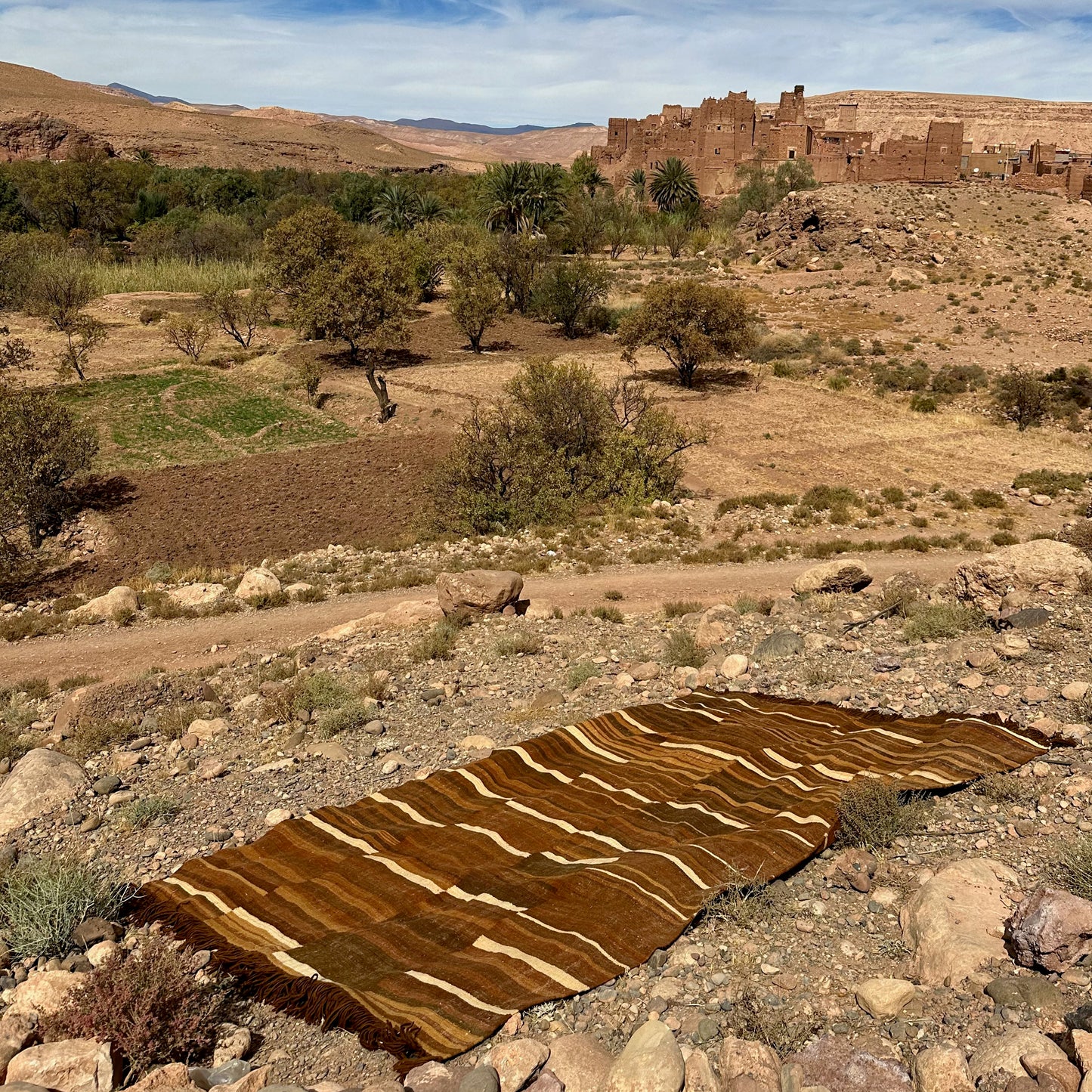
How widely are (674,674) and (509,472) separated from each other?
898 centimetres

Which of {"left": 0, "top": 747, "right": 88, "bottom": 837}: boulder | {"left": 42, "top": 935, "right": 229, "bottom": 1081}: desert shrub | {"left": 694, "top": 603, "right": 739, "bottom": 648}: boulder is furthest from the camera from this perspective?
{"left": 694, "top": 603, "right": 739, "bottom": 648}: boulder

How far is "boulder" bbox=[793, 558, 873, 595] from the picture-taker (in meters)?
12.5

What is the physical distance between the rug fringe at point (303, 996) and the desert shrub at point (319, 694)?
3478mm

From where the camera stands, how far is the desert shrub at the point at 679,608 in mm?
12328

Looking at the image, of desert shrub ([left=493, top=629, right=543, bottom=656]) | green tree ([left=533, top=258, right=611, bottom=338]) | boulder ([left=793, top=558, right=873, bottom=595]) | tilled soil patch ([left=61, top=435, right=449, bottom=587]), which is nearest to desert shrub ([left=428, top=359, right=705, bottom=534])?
tilled soil patch ([left=61, top=435, right=449, bottom=587])

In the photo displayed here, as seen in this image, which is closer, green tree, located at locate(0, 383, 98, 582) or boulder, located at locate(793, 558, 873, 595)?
boulder, located at locate(793, 558, 873, 595)

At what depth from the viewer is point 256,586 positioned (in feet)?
46.1

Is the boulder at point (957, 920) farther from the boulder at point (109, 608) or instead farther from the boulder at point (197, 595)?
the boulder at point (109, 608)

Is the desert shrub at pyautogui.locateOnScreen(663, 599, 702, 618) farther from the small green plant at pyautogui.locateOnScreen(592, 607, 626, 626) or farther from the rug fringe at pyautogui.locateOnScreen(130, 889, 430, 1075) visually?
the rug fringe at pyautogui.locateOnScreen(130, 889, 430, 1075)

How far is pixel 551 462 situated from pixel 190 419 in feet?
44.9

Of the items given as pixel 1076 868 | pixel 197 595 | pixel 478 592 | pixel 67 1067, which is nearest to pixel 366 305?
pixel 197 595

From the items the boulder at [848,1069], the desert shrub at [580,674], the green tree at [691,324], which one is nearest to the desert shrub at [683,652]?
the desert shrub at [580,674]

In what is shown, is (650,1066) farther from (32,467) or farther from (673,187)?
(673,187)

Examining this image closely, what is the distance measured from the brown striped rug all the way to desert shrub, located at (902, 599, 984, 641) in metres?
2.45
